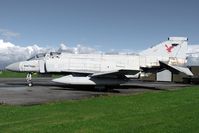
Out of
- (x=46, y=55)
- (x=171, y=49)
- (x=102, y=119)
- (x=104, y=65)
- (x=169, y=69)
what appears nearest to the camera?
(x=102, y=119)

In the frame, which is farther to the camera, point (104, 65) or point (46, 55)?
point (46, 55)

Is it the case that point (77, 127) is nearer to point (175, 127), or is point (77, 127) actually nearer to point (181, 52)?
point (175, 127)

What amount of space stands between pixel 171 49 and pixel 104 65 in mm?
7071

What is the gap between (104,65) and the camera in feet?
91.6

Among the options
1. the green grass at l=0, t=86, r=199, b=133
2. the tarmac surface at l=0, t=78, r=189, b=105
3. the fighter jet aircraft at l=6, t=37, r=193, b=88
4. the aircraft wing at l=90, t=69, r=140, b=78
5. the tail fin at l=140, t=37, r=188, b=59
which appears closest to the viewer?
the green grass at l=0, t=86, r=199, b=133

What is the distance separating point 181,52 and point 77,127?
76.8ft

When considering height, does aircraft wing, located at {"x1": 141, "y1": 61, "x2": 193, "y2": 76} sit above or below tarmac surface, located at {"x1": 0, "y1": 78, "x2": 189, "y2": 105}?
above

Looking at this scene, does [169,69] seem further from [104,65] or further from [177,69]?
[104,65]

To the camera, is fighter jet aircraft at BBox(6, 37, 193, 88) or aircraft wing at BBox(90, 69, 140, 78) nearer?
aircraft wing at BBox(90, 69, 140, 78)

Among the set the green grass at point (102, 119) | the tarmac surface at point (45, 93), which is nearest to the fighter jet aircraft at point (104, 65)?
the tarmac surface at point (45, 93)

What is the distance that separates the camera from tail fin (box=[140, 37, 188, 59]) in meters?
30.3

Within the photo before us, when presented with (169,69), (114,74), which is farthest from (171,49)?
(114,74)

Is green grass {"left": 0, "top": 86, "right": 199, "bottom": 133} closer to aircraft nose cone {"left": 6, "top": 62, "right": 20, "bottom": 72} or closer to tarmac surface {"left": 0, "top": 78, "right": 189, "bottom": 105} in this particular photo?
tarmac surface {"left": 0, "top": 78, "right": 189, "bottom": 105}

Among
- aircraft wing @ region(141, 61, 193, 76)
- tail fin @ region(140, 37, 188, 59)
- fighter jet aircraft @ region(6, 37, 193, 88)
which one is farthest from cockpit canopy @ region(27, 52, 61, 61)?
tail fin @ region(140, 37, 188, 59)
